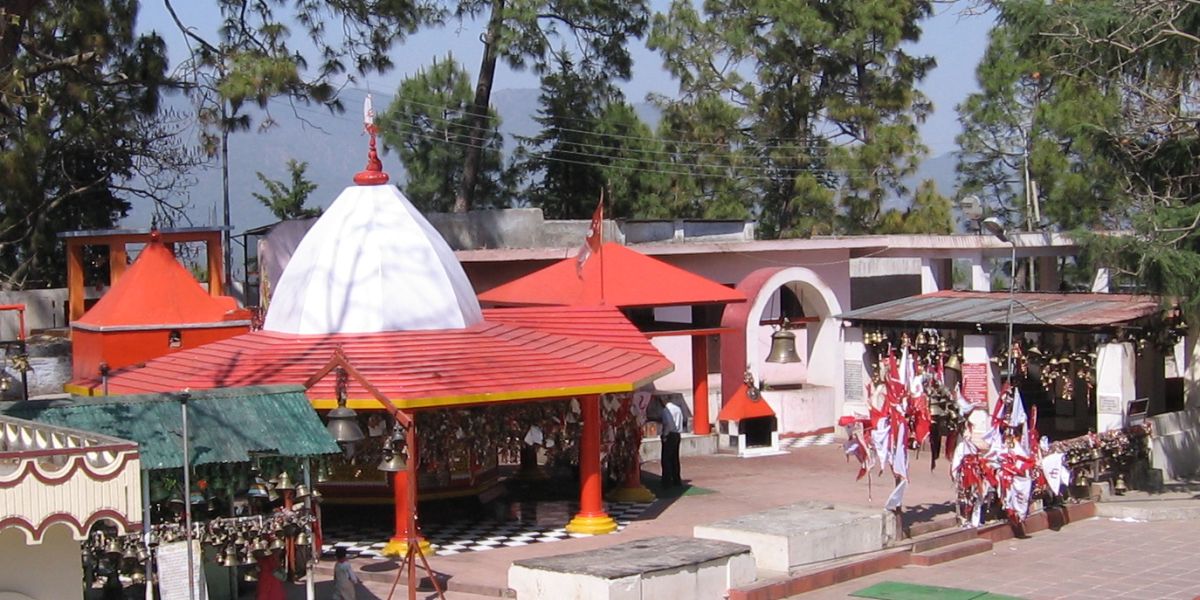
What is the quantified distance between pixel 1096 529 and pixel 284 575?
9967 millimetres

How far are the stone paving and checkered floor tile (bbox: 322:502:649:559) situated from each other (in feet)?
13.4

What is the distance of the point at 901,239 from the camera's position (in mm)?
26703

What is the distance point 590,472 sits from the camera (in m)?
17.7

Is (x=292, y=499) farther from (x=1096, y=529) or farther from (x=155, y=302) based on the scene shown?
(x=1096, y=529)

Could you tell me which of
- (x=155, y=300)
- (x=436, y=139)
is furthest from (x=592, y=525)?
(x=436, y=139)

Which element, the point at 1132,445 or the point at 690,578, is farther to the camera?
the point at 1132,445

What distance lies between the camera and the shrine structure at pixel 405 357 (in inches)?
651

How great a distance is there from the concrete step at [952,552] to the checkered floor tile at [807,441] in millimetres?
7864

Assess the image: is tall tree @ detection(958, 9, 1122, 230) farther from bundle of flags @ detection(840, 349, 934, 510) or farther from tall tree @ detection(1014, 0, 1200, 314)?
bundle of flags @ detection(840, 349, 934, 510)

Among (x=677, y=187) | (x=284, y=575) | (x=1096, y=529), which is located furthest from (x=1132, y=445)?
(x=677, y=187)

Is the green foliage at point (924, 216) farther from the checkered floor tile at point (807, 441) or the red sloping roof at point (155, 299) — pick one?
the red sloping roof at point (155, 299)

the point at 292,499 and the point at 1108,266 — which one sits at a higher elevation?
the point at 1108,266

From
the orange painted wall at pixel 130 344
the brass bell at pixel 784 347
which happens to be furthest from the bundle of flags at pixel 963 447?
the orange painted wall at pixel 130 344

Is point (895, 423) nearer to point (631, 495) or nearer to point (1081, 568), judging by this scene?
point (1081, 568)
